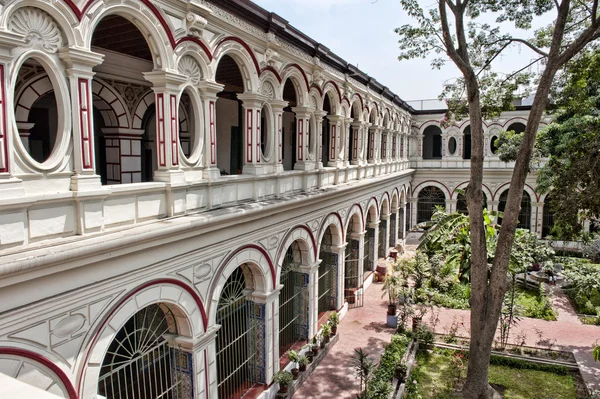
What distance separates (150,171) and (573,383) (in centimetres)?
1138

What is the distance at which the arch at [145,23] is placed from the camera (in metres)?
5.22

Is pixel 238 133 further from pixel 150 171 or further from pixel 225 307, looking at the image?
pixel 225 307

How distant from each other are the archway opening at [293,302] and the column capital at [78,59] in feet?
23.1

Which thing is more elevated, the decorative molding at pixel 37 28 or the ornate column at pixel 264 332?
the decorative molding at pixel 37 28

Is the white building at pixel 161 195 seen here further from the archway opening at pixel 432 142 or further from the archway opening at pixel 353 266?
the archway opening at pixel 432 142

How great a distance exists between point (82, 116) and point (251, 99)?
3.89 metres

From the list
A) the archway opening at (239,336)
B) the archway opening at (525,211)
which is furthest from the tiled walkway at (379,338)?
the archway opening at (525,211)

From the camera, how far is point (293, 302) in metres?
11.5

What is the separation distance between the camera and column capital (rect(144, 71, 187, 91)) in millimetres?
6406

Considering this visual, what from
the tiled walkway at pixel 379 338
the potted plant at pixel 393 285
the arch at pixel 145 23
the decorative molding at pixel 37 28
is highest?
the arch at pixel 145 23

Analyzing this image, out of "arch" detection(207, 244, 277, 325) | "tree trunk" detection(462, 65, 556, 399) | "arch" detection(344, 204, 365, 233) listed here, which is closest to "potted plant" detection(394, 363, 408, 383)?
"tree trunk" detection(462, 65, 556, 399)

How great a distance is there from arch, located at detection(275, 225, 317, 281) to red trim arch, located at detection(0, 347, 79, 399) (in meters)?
5.15

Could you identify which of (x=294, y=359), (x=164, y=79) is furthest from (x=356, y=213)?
(x=164, y=79)

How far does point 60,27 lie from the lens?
16.2ft
